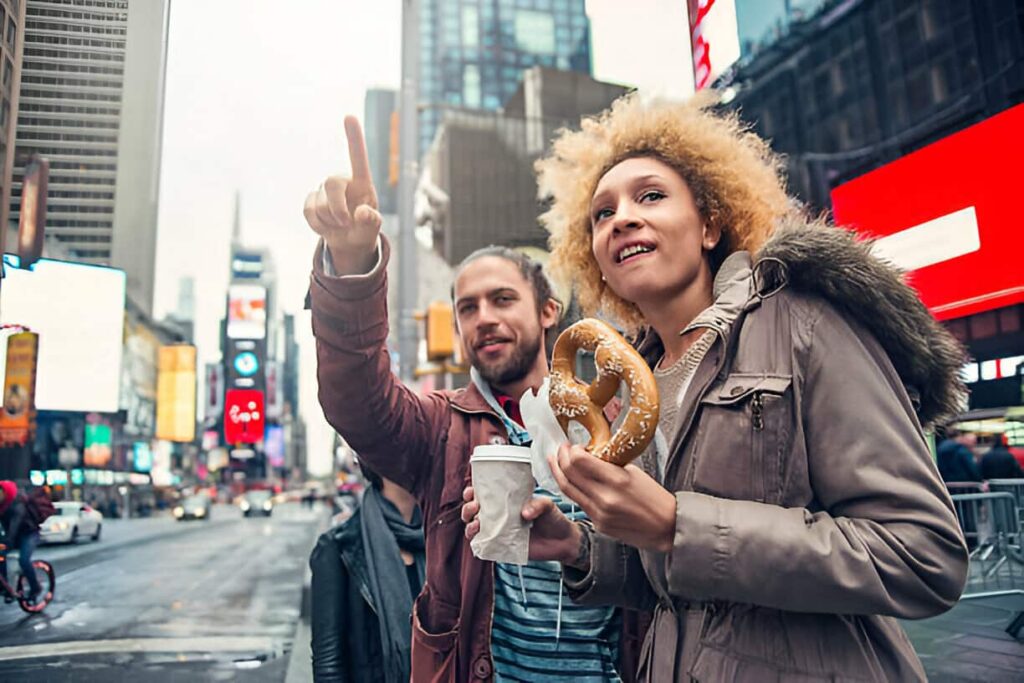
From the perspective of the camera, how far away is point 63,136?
3098 mm

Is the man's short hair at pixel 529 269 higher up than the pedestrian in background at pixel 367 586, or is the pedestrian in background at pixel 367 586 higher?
the man's short hair at pixel 529 269

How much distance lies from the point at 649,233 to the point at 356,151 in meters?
0.99

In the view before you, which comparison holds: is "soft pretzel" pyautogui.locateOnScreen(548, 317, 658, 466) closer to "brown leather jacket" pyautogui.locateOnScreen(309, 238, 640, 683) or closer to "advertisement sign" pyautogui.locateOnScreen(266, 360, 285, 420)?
"brown leather jacket" pyautogui.locateOnScreen(309, 238, 640, 683)

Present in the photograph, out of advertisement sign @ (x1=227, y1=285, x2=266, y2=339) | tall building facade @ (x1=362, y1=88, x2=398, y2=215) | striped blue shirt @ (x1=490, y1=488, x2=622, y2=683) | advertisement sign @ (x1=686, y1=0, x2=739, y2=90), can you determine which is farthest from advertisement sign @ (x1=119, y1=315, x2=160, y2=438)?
advertisement sign @ (x1=686, y1=0, x2=739, y2=90)

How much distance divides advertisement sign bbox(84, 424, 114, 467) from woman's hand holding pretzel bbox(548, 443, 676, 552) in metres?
2.89

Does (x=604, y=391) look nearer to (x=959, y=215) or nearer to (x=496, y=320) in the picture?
(x=496, y=320)

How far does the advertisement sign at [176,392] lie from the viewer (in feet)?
11.9

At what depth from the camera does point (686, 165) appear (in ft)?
6.01

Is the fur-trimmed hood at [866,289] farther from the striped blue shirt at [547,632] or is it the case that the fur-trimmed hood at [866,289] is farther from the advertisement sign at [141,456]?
the advertisement sign at [141,456]

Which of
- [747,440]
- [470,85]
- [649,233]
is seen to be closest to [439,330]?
[649,233]

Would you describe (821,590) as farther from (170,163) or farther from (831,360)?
(170,163)

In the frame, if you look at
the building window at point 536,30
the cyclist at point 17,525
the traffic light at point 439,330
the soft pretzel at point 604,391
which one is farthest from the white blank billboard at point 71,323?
the building window at point 536,30

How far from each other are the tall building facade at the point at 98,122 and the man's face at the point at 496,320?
189 cm

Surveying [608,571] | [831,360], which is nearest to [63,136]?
[608,571]
